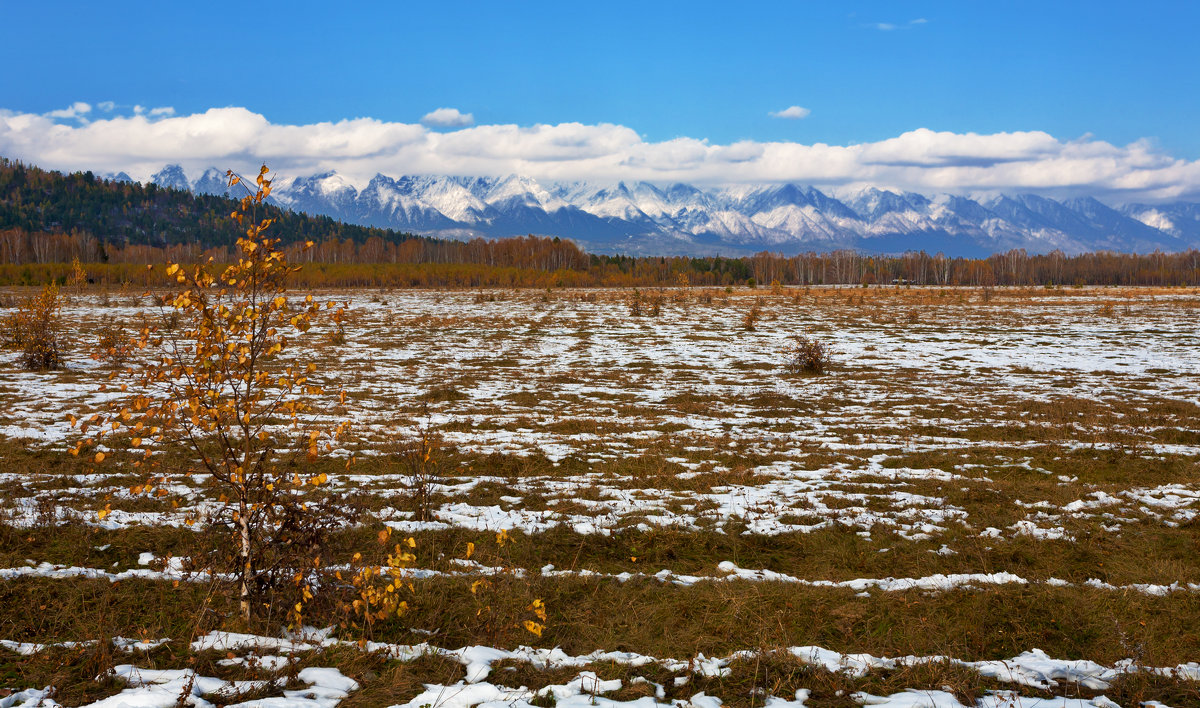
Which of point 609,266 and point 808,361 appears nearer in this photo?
point 808,361


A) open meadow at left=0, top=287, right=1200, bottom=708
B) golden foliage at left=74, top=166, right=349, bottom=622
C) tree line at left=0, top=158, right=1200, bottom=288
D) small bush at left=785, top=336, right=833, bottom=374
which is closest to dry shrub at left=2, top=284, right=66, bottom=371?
open meadow at left=0, top=287, right=1200, bottom=708

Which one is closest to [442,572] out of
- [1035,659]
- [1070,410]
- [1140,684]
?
[1035,659]

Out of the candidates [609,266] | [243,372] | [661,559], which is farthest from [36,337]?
[609,266]

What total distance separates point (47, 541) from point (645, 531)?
688cm

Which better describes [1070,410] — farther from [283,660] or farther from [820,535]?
[283,660]

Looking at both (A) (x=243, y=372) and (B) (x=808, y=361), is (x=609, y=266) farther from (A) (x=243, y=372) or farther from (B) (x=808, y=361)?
A: (A) (x=243, y=372)

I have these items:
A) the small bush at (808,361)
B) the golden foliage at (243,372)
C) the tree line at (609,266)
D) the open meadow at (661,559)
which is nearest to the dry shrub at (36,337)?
→ the open meadow at (661,559)

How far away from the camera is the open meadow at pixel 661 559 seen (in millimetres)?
5082

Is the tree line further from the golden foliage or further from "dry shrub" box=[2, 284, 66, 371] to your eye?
the golden foliage

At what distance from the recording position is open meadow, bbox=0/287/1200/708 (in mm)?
5082

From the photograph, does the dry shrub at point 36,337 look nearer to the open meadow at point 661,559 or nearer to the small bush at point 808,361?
the open meadow at point 661,559

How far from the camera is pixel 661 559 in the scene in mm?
7844

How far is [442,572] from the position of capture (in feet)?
23.6

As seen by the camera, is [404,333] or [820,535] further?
[404,333]
